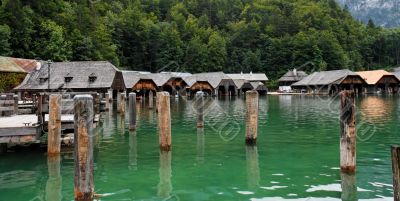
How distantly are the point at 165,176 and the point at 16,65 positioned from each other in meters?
52.4

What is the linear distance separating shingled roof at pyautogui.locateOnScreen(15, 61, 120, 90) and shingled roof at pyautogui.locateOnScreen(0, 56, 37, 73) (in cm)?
179

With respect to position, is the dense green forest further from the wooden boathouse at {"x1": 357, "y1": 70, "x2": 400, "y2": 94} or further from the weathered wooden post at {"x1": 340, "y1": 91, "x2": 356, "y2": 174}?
the weathered wooden post at {"x1": 340, "y1": 91, "x2": 356, "y2": 174}

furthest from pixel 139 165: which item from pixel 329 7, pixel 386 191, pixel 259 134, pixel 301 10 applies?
pixel 329 7

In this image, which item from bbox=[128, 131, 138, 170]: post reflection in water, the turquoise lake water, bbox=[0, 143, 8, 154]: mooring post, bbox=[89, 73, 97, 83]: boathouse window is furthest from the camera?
bbox=[89, 73, 97, 83]: boathouse window

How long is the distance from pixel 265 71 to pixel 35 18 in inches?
2818

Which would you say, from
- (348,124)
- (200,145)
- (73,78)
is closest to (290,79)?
(73,78)

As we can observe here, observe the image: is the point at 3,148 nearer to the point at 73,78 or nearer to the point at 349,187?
the point at 349,187

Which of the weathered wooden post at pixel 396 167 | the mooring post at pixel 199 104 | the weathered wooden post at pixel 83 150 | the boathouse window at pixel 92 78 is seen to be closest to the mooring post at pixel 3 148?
the weathered wooden post at pixel 83 150

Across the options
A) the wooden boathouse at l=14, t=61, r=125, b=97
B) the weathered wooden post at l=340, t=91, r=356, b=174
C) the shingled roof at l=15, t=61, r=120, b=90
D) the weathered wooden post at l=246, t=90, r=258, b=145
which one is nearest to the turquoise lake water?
the weathered wooden post at l=340, t=91, r=356, b=174

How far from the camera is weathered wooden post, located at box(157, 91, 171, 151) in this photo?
14.8 m

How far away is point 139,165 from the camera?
13.7 meters

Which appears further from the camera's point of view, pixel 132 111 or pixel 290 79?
pixel 290 79

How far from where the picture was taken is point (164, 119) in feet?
48.7

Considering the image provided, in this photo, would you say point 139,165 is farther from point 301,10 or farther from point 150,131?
point 301,10
